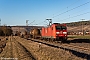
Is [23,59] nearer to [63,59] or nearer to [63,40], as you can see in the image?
[63,59]

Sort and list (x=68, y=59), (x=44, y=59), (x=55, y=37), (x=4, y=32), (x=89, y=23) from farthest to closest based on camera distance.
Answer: (x=89, y=23), (x=4, y=32), (x=55, y=37), (x=44, y=59), (x=68, y=59)

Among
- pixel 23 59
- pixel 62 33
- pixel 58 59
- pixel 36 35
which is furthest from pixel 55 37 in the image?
pixel 36 35

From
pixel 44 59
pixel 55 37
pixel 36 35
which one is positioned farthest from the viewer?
pixel 36 35

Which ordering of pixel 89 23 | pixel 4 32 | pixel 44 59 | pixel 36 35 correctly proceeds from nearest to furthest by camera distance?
pixel 44 59
pixel 36 35
pixel 4 32
pixel 89 23

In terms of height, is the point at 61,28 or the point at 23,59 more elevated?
the point at 61,28

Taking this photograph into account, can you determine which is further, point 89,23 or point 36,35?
point 89,23

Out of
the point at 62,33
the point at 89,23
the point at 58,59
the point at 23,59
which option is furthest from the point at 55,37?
the point at 89,23

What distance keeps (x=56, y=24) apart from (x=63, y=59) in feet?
91.6

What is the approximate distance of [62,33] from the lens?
1569 inches

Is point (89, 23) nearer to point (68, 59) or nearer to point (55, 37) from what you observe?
point (55, 37)

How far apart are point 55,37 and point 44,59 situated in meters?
24.6

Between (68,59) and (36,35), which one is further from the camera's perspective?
(36,35)

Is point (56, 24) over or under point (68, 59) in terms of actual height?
over

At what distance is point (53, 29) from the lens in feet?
135
